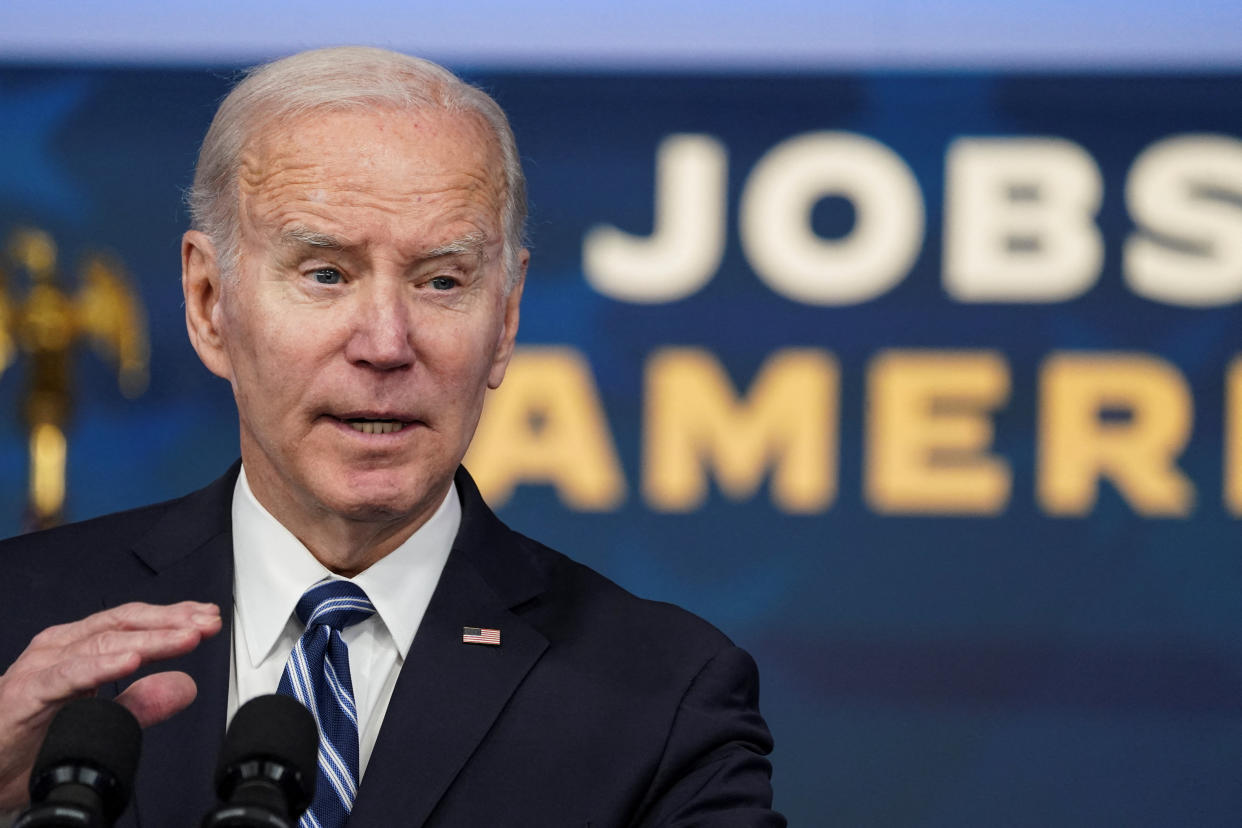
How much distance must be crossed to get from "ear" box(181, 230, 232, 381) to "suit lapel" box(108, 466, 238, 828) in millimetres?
160

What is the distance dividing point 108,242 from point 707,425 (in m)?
1.83

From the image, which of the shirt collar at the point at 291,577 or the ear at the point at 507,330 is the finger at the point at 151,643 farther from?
the ear at the point at 507,330

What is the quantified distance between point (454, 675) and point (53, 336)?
3.14m

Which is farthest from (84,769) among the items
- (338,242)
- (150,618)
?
(338,242)

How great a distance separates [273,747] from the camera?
109 cm

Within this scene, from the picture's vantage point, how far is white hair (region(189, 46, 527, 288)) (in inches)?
69.4

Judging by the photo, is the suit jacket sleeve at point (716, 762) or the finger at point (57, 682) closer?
the finger at point (57, 682)

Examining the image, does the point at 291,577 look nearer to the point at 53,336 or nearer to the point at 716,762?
the point at 716,762

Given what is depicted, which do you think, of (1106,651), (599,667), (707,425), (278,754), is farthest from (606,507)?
(278,754)

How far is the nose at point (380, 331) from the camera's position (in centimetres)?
167

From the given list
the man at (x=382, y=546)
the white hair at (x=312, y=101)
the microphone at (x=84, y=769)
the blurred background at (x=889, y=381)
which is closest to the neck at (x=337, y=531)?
the man at (x=382, y=546)

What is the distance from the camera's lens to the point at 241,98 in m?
1.83

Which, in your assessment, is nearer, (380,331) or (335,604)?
(380,331)

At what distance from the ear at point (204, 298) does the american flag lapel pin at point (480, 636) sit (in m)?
0.41
